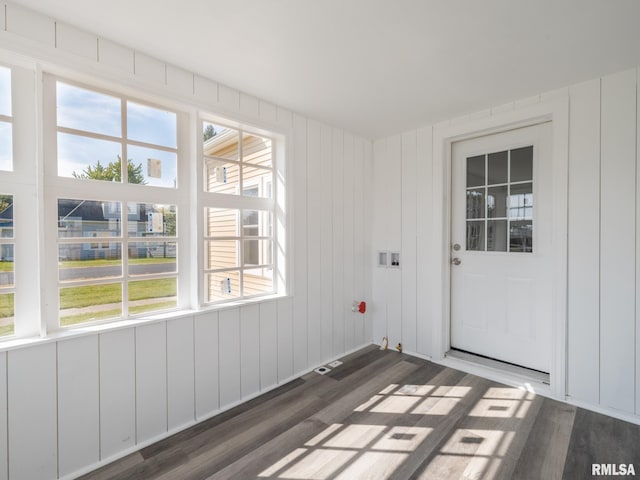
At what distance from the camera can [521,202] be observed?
2777 millimetres

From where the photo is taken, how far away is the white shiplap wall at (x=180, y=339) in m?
1.57

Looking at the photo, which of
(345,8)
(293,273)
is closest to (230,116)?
(345,8)

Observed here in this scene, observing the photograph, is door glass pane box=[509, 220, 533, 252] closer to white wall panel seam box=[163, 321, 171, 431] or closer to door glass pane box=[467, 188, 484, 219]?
door glass pane box=[467, 188, 484, 219]

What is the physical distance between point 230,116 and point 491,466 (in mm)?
2843

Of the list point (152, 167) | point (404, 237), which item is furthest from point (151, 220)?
point (404, 237)

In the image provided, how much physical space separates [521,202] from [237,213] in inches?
98.9

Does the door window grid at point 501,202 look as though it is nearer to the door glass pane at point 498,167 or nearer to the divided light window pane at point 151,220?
the door glass pane at point 498,167

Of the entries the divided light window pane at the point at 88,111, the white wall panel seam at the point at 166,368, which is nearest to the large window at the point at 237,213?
the white wall panel seam at the point at 166,368

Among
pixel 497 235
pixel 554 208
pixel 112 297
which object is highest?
pixel 554 208

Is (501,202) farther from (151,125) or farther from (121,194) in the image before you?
(121,194)

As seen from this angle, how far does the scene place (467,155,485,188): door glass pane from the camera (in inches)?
118

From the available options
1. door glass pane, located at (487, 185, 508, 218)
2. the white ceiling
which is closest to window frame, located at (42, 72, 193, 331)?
the white ceiling

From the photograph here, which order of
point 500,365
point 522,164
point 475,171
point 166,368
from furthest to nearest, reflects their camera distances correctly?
point 475,171 < point 500,365 < point 522,164 < point 166,368

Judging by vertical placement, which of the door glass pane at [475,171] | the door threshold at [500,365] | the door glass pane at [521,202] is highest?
the door glass pane at [475,171]
